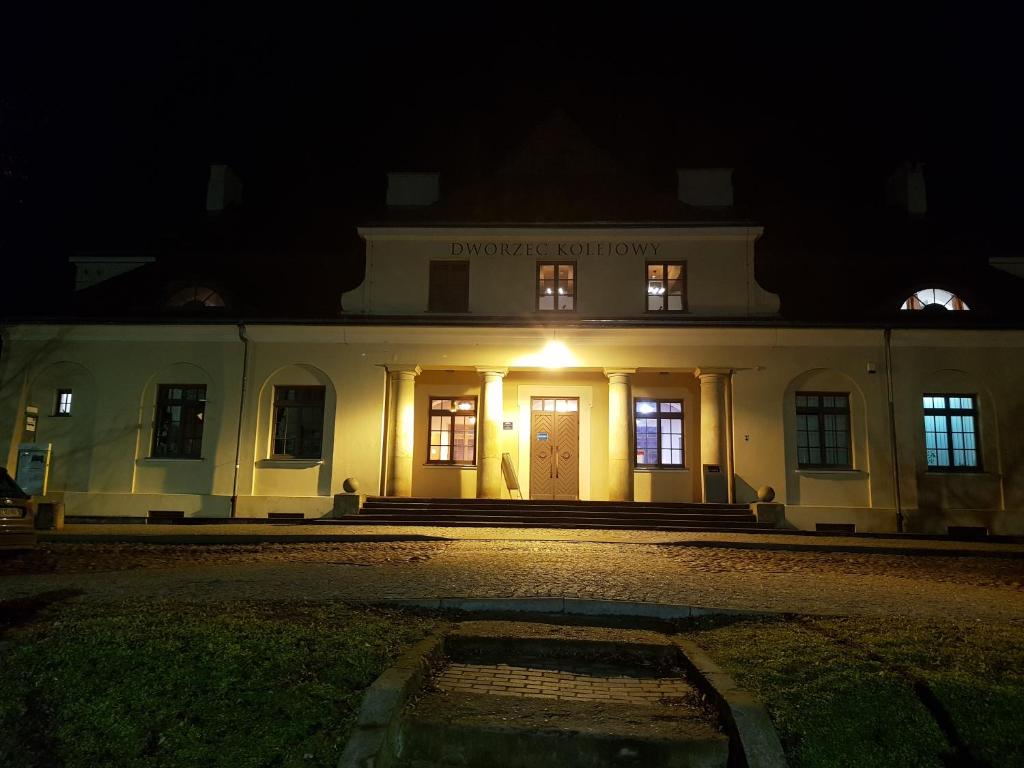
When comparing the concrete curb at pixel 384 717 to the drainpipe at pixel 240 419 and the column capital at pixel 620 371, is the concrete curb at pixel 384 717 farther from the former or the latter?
the drainpipe at pixel 240 419

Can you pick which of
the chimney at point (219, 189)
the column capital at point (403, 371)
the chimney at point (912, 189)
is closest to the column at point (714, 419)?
the column capital at point (403, 371)

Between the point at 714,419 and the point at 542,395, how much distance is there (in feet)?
14.9

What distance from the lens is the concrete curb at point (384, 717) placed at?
398 centimetres

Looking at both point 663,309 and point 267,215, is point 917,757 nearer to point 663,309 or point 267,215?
point 663,309

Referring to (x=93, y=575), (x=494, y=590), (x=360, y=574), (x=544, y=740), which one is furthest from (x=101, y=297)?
(x=544, y=740)

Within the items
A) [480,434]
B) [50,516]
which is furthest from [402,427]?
[50,516]

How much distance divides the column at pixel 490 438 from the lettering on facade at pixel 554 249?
3.34 metres

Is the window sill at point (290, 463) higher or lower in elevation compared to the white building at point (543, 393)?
lower

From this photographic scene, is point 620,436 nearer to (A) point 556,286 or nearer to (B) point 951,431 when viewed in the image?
(A) point 556,286

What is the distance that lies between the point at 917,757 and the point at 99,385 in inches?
808

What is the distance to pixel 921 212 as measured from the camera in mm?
23969

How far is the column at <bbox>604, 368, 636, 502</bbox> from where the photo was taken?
18.4m

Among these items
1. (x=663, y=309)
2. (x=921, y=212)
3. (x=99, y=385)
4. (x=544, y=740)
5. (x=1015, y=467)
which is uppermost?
(x=921, y=212)

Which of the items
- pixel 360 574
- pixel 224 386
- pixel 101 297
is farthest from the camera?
pixel 101 297
